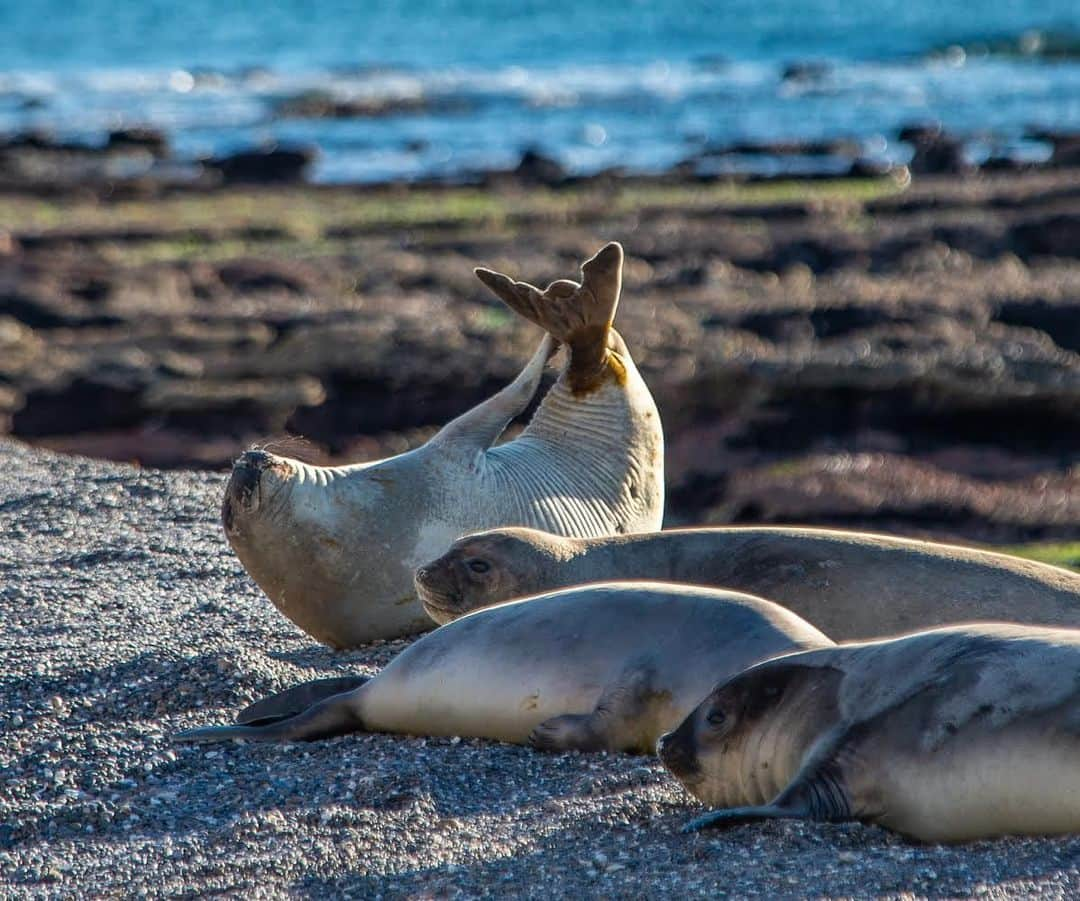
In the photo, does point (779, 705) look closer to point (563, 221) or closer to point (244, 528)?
point (244, 528)

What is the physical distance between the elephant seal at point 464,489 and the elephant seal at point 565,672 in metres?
1.33

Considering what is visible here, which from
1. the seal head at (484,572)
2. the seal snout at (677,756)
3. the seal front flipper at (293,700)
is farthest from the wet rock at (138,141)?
the seal snout at (677,756)

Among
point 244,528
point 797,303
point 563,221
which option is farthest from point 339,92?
point 244,528

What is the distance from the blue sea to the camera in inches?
1677

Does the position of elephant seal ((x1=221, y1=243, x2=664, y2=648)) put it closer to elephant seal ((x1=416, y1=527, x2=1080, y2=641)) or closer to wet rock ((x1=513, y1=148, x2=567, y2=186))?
elephant seal ((x1=416, y1=527, x2=1080, y2=641))

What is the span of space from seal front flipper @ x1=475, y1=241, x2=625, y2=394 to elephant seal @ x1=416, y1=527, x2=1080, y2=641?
1.51 m

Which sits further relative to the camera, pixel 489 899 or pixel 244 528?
pixel 244 528

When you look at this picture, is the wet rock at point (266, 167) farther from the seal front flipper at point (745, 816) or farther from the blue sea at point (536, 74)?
the seal front flipper at point (745, 816)

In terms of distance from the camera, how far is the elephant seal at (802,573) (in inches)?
219

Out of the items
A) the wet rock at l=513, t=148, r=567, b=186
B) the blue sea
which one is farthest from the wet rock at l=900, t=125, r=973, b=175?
the wet rock at l=513, t=148, r=567, b=186

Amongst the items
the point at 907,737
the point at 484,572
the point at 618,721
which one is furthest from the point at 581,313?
the point at 907,737

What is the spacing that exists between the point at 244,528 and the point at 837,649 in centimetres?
284

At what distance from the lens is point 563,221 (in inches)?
1081

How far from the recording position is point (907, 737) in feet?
13.3
